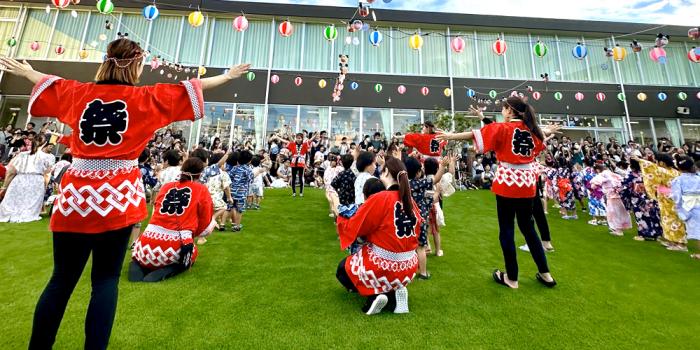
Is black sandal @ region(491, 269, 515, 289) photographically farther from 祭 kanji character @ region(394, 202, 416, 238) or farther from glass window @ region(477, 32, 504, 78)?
glass window @ region(477, 32, 504, 78)

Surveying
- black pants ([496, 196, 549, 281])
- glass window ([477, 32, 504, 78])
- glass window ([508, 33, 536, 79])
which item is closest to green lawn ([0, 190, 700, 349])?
black pants ([496, 196, 549, 281])

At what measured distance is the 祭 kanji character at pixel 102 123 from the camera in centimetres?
161

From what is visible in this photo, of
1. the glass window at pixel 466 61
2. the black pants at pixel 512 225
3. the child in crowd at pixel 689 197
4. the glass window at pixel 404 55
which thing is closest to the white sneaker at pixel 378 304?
the black pants at pixel 512 225

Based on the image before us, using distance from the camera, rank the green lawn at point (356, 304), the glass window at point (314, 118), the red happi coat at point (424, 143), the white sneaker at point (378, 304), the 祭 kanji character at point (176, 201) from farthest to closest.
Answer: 1. the glass window at point (314, 118)
2. the red happi coat at point (424, 143)
3. the 祭 kanji character at point (176, 201)
4. the white sneaker at point (378, 304)
5. the green lawn at point (356, 304)

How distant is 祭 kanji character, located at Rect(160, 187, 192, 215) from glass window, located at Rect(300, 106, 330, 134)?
1184 cm

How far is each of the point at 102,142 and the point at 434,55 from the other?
1688 cm

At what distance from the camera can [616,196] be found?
628cm

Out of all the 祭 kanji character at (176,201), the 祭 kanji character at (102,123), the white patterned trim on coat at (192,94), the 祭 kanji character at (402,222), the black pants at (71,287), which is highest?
the white patterned trim on coat at (192,94)

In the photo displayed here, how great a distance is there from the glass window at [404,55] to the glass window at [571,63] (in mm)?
7451

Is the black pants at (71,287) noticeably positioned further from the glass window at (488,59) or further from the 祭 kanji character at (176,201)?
the glass window at (488,59)

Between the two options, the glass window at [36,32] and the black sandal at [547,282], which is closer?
the black sandal at [547,282]

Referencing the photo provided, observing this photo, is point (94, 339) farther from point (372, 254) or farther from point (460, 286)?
point (460, 286)

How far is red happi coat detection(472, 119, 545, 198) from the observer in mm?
3064

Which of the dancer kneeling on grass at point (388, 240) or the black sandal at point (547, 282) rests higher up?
the dancer kneeling on grass at point (388, 240)
